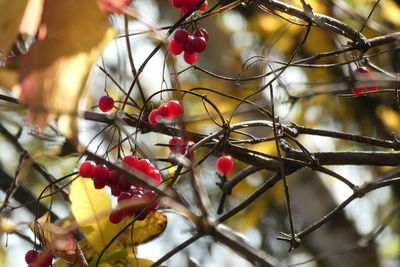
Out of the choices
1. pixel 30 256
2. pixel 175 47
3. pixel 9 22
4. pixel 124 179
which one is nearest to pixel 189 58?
pixel 175 47

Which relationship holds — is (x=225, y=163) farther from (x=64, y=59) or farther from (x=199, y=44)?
(x=64, y=59)

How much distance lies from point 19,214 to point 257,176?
33.8 inches

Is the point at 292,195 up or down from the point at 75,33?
up

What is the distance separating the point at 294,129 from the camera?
0.89 meters

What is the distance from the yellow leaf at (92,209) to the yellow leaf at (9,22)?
41 cm

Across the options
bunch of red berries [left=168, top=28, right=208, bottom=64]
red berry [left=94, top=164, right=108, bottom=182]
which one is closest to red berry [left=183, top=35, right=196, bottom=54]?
bunch of red berries [left=168, top=28, right=208, bottom=64]

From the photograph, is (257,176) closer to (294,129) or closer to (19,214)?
(19,214)

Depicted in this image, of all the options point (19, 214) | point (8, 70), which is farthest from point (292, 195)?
point (8, 70)

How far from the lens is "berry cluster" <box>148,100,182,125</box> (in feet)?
2.89

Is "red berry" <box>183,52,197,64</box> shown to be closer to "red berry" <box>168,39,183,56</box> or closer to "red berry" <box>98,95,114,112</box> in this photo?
"red berry" <box>168,39,183,56</box>

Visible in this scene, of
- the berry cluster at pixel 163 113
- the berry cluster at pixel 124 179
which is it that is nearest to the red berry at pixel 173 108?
the berry cluster at pixel 163 113

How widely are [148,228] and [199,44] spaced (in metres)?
0.28

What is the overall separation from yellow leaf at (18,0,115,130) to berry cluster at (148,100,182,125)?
37 centimetres

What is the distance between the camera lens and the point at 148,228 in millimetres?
999
